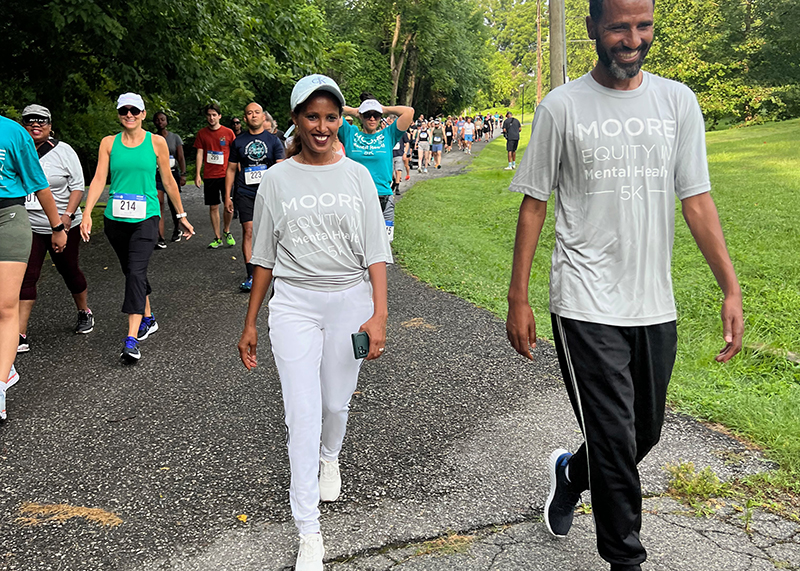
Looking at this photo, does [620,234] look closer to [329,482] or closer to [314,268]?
[314,268]

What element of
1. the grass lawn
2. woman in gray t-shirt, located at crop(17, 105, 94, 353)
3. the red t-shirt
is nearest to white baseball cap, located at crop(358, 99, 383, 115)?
the grass lawn

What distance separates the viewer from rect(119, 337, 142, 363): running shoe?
5.64 meters

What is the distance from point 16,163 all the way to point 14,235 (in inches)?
17.6

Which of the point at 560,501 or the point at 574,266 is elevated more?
the point at 574,266

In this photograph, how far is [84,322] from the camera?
6.61 m

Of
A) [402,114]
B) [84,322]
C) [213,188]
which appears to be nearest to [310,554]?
[84,322]

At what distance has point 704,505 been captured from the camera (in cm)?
344

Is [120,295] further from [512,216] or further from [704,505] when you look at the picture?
[512,216]

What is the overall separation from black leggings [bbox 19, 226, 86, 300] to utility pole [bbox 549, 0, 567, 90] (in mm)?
8362

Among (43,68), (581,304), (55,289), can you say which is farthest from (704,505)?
(43,68)

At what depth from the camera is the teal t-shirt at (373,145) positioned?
24.5 feet

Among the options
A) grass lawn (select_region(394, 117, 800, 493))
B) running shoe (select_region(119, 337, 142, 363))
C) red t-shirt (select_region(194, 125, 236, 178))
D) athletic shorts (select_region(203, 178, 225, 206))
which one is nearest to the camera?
grass lawn (select_region(394, 117, 800, 493))

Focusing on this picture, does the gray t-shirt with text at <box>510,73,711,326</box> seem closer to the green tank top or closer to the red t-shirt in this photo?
the green tank top

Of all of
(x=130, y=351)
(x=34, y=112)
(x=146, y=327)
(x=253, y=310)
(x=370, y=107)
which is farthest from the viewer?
Answer: (x=370, y=107)
